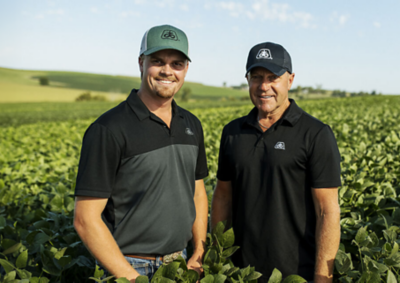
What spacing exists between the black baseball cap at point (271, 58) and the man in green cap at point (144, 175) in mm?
451

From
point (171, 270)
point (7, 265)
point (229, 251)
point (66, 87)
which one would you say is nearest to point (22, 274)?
point (7, 265)

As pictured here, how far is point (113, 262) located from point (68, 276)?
1279 millimetres

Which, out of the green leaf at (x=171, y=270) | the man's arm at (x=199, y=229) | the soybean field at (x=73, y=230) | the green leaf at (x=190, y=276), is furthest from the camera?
the man's arm at (x=199, y=229)

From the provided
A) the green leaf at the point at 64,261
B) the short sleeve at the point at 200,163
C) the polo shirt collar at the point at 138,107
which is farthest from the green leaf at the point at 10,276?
the short sleeve at the point at 200,163

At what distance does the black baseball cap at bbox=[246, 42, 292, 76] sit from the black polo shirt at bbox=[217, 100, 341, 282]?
→ 266 millimetres

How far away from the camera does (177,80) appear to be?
2094mm

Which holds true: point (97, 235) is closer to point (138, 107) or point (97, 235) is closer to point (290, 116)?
point (138, 107)

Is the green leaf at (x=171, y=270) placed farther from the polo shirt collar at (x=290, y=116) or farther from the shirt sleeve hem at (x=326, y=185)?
the polo shirt collar at (x=290, y=116)

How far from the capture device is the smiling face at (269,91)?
87.4 inches

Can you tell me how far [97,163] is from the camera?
178 centimetres

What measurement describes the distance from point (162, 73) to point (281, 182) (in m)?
1.00

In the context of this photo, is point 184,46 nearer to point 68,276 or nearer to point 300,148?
point 300,148

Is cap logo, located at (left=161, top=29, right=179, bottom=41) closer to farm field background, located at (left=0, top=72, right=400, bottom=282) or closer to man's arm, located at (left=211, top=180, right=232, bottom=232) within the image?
man's arm, located at (left=211, top=180, right=232, bottom=232)

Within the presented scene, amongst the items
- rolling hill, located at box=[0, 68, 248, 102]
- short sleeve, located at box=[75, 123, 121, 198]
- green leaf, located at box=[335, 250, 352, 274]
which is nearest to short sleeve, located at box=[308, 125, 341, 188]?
green leaf, located at box=[335, 250, 352, 274]
